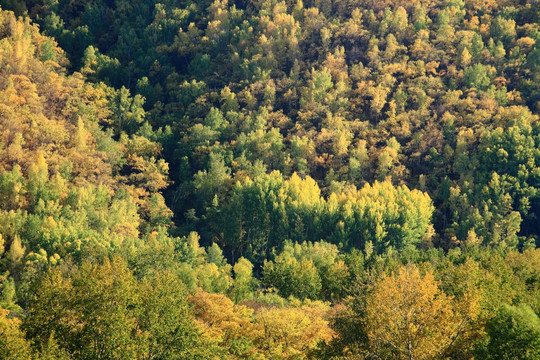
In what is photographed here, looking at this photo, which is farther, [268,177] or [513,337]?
[268,177]

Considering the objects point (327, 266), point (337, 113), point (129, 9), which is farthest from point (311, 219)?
point (129, 9)

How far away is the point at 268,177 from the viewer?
127 meters

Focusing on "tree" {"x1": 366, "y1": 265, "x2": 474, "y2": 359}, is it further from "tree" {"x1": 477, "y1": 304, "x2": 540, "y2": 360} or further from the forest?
"tree" {"x1": 477, "y1": 304, "x2": 540, "y2": 360}

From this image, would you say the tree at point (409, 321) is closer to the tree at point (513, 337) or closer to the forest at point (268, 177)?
the forest at point (268, 177)

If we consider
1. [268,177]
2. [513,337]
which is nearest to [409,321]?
[513,337]

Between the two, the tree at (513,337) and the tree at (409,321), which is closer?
the tree at (513,337)

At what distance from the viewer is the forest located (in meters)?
55.8

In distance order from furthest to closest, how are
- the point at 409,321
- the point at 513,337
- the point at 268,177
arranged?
the point at 268,177 → the point at 409,321 → the point at 513,337

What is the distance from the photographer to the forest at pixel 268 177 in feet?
183

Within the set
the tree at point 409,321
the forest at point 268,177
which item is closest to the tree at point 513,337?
the forest at point 268,177

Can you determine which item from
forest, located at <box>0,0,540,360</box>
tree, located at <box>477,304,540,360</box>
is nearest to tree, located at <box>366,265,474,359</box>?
forest, located at <box>0,0,540,360</box>

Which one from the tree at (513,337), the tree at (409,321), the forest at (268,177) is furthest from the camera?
the forest at (268,177)

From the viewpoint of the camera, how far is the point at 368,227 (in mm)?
117625

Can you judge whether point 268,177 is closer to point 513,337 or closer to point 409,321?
point 409,321
